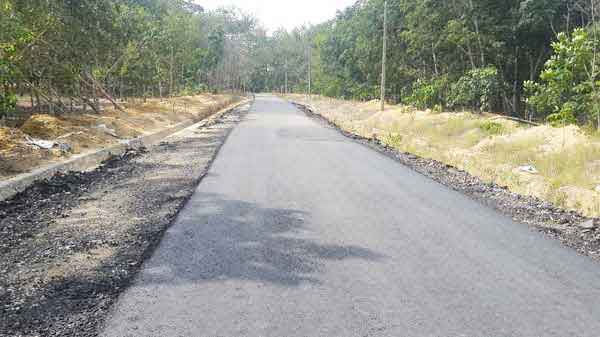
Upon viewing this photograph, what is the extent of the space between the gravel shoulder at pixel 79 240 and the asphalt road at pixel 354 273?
10.5 inches

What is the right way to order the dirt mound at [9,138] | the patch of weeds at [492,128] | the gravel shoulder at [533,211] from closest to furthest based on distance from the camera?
the gravel shoulder at [533,211], the dirt mound at [9,138], the patch of weeds at [492,128]

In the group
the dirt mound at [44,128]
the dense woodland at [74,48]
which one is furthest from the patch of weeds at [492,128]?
the dense woodland at [74,48]

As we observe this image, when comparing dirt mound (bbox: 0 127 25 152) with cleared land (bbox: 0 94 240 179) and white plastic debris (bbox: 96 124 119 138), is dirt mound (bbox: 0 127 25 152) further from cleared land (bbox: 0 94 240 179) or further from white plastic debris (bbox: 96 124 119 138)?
white plastic debris (bbox: 96 124 119 138)

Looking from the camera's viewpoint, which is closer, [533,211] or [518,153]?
[533,211]

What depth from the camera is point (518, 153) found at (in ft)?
46.3

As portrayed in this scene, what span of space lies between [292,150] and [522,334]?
34.7ft

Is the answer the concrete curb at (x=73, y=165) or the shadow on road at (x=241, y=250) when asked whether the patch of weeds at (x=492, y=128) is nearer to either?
the concrete curb at (x=73, y=165)

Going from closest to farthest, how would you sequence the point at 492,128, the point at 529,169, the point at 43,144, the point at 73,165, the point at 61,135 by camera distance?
the point at 73,165 → the point at 43,144 → the point at 529,169 → the point at 61,135 → the point at 492,128

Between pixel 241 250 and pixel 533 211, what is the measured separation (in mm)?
4727

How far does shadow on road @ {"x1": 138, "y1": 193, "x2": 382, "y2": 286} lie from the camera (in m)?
4.54

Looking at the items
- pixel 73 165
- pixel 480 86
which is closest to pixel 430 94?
pixel 480 86

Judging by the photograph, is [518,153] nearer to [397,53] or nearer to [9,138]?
[9,138]

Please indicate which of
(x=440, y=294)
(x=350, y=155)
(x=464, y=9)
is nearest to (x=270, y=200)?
(x=440, y=294)

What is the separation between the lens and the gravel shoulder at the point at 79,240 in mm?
3820
